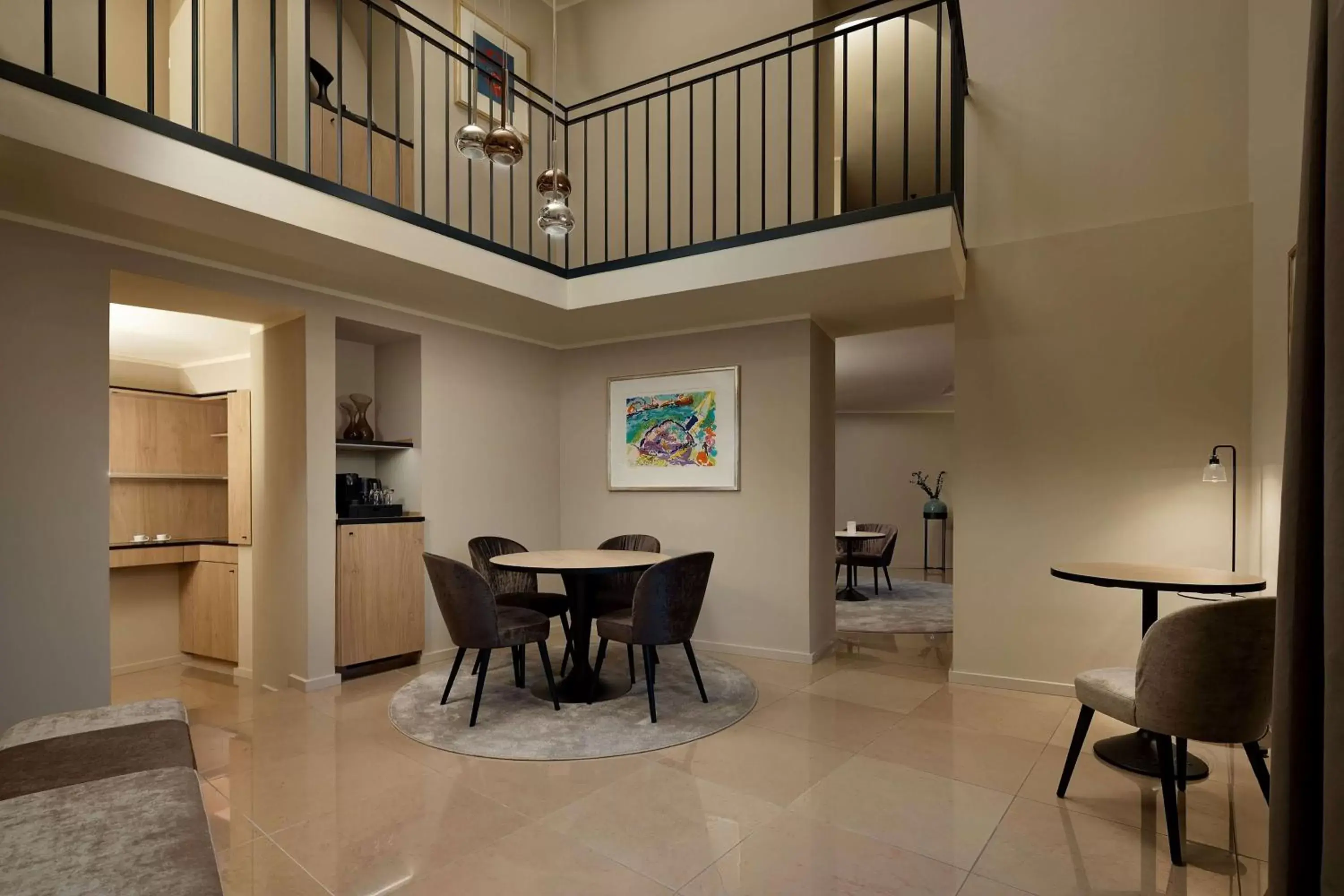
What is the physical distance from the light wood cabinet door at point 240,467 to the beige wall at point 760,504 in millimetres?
2561

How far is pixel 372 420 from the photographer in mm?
5406

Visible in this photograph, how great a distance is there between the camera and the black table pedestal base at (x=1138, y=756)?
10.1ft

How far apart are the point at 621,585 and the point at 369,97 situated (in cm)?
319

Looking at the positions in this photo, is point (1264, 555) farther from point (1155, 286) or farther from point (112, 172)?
point (112, 172)

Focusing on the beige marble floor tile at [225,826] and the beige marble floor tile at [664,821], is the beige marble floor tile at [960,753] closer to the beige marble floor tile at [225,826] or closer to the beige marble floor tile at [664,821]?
the beige marble floor tile at [664,821]

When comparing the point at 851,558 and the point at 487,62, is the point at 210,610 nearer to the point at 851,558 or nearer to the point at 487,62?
the point at 487,62

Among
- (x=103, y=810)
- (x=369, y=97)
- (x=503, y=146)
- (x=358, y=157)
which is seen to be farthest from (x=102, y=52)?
(x=103, y=810)

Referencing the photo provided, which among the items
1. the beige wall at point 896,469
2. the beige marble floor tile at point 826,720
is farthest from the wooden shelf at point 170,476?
the beige wall at point 896,469

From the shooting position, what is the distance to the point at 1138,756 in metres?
3.22

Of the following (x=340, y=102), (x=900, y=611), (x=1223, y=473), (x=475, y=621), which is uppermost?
(x=340, y=102)

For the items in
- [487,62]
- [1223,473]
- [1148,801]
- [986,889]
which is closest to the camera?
[986,889]

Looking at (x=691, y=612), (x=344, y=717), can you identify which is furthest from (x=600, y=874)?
(x=344, y=717)

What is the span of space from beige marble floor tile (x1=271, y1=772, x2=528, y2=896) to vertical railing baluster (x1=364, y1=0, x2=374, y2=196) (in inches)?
107

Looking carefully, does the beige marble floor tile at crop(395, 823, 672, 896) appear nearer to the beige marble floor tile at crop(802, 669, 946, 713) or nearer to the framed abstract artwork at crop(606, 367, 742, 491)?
the beige marble floor tile at crop(802, 669, 946, 713)
